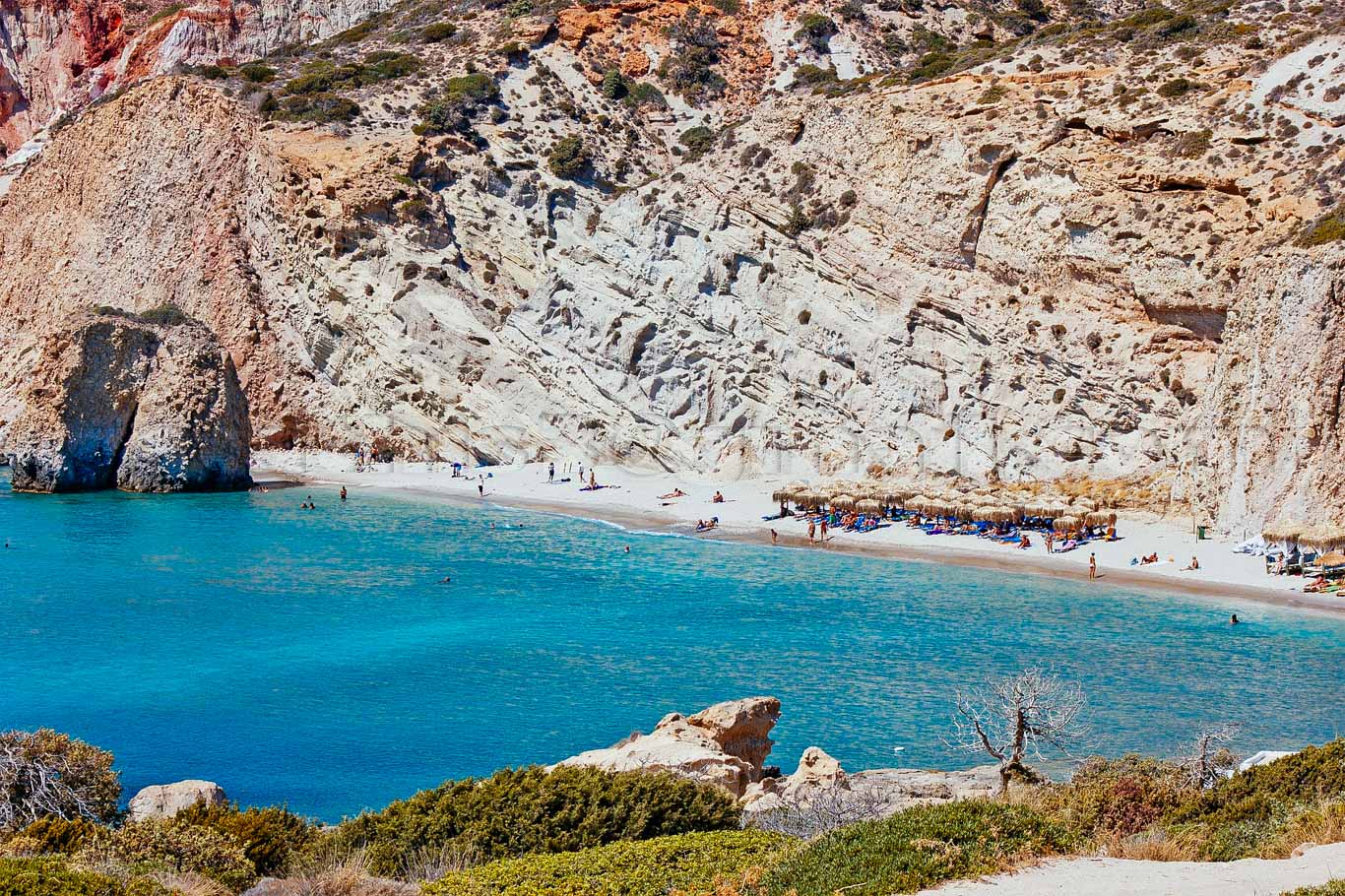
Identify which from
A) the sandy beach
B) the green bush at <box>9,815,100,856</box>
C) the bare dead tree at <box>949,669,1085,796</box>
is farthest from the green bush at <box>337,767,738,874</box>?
the sandy beach

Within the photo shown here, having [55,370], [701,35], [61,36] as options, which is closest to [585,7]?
[701,35]

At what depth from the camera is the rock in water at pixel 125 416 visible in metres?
53.0

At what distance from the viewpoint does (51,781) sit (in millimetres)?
14008

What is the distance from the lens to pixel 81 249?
7062cm

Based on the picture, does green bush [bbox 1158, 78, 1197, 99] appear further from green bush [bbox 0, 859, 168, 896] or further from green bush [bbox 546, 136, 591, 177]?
green bush [bbox 0, 859, 168, 896]

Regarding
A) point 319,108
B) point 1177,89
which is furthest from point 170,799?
point 319,108

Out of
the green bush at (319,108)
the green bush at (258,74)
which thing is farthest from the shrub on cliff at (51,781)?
the green bush at (258,74)

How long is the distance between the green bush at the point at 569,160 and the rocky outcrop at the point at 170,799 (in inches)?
2064

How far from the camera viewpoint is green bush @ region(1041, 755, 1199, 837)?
13836 millimetres

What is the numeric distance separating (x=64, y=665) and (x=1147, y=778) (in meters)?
22.5

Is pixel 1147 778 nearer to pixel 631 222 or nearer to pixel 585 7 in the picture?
pixel 631 222

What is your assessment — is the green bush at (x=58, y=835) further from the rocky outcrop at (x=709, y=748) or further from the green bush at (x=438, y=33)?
the green bush at (x=438, y=33)

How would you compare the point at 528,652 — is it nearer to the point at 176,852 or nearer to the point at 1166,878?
the point at 176,852

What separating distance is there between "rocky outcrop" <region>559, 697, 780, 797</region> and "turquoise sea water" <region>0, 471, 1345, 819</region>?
95.9 inches
